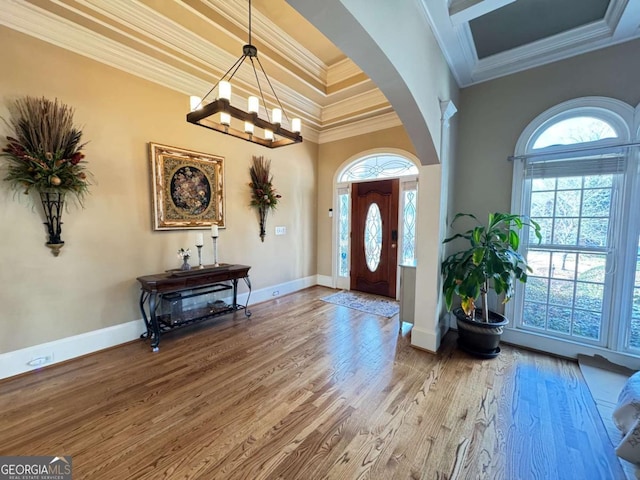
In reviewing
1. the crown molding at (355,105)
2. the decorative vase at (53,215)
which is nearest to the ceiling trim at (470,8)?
the crown molding at (355,105)

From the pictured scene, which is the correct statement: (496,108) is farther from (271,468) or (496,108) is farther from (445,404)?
(271,468)

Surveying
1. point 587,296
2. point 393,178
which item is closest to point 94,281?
point 393,178

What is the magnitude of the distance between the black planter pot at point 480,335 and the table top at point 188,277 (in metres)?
2.76

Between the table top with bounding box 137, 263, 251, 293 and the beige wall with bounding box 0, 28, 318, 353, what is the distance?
11.2 inches

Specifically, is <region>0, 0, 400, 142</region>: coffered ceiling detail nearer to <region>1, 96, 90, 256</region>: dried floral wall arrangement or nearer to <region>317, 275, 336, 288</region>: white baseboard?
<region>1, 96, 90, 256</region>: dried floral wall arrangement

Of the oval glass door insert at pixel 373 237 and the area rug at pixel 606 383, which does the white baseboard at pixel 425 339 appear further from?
the oval glass door insert at pixel 373 237

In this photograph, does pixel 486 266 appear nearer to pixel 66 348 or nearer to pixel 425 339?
pixel 425 339

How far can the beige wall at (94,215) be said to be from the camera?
2201mm

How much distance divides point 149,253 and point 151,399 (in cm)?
167

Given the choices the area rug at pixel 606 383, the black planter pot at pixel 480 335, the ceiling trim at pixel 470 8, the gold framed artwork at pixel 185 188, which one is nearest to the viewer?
the area rug at pixel 606 383

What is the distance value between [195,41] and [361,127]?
2.80m

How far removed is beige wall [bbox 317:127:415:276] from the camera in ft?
14.7

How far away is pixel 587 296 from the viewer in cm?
256

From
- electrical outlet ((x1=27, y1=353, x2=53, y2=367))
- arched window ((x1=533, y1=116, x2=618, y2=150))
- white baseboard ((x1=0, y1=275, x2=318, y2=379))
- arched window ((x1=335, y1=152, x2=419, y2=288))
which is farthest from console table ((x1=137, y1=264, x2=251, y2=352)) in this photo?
arched window ((x1=533, y1=116, x2=618, y2=150))
